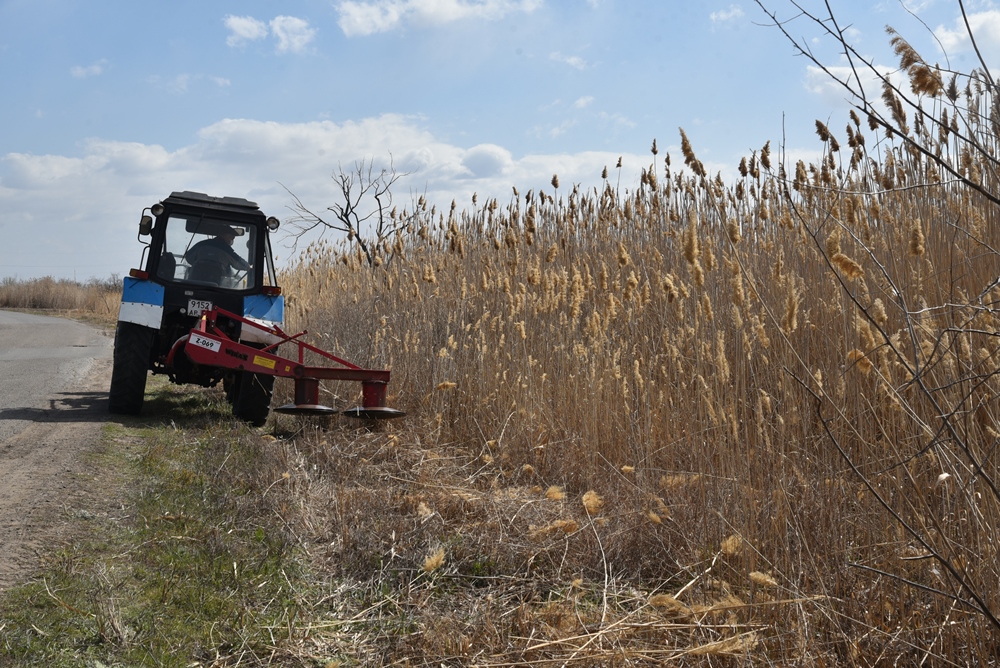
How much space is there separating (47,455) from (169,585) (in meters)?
3.01

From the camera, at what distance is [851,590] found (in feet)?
9.27

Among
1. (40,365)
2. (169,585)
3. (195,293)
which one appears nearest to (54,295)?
(40,365)

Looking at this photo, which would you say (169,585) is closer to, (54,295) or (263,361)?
(263,361)

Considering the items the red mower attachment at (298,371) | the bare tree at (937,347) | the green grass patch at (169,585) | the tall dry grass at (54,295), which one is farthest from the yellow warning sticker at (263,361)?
the tall dry grass at (54,295)

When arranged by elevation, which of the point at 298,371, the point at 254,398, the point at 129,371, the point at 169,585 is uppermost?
the point at 298,371

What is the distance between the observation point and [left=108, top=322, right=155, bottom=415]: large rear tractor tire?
7816mm

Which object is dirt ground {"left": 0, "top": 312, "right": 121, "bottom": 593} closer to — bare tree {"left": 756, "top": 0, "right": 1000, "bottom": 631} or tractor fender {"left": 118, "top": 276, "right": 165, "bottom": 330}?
tractor fender {"left": 118, "top": 276, "right": 165, "bottom": 330}

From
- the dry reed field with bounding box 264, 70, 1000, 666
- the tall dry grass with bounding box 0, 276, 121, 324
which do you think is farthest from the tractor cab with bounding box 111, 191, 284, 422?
the tall dry grass with bounding box 0, 276, 121, 324

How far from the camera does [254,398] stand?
24.6 feet

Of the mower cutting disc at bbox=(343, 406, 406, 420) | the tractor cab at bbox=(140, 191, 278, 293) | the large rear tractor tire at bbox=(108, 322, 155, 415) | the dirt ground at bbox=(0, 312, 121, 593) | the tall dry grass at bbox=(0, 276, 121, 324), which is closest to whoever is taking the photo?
the dirt ground at bbox=(0, 312, 121, 593)

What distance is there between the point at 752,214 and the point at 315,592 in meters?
4.38

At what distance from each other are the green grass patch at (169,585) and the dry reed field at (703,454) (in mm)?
225

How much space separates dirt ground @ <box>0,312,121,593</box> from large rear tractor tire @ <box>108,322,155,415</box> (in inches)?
8.7

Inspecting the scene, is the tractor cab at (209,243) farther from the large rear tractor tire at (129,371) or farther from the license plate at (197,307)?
the large rear tractor tire at (129,371)
